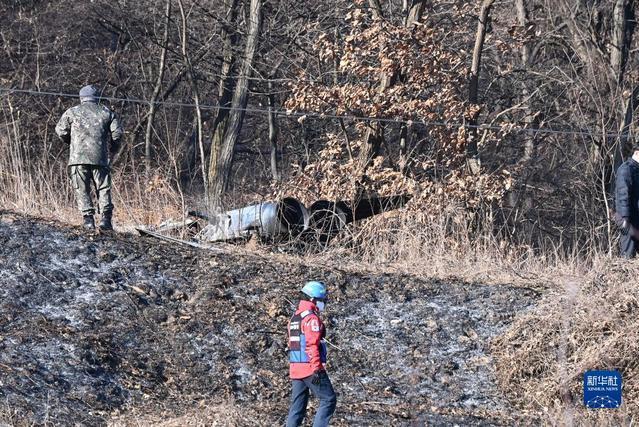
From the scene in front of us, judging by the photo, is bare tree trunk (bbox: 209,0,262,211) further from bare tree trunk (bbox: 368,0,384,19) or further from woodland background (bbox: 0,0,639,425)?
bare tree trunk (bbox: 368,0,384,19)

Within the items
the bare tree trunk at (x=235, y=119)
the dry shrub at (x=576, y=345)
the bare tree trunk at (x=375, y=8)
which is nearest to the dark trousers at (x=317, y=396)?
the dry shrub at (x=576, y=345)

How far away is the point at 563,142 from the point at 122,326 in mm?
12680

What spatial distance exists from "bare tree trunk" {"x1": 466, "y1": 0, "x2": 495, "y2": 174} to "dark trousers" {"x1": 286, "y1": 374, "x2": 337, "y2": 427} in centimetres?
803

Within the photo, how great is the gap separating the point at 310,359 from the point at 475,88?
353 inches

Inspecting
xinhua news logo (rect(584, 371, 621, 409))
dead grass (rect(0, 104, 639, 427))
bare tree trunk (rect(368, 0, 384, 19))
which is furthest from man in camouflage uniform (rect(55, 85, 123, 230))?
xinhua news logo (rect(584, 371, 621, 409))

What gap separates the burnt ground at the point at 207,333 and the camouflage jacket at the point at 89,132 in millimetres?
705

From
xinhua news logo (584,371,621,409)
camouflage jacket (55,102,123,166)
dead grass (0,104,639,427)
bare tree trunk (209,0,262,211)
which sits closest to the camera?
xinhua news logo (584,371,621,409)

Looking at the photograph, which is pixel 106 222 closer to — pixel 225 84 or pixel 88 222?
pixel 88 222

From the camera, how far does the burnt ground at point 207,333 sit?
8734mm

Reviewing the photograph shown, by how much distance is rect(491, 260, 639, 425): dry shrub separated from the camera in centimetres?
902

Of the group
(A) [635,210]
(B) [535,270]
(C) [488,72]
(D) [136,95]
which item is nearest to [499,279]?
(B) [535,270]

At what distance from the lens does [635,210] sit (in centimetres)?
1107

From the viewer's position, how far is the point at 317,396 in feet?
25.0

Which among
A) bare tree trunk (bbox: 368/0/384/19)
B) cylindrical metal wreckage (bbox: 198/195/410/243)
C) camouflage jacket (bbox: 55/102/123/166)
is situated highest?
bare tree trunk (bbox: 368/0/384/19)
